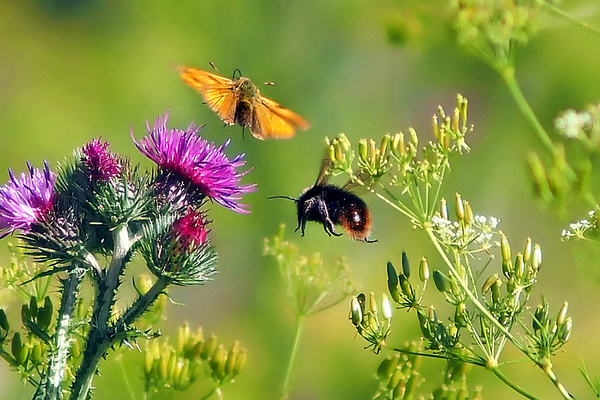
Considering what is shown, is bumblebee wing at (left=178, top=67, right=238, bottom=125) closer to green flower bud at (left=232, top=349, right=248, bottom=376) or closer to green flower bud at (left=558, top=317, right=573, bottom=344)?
green flower bud at (left=232, top=349, right=248, bottom=376)

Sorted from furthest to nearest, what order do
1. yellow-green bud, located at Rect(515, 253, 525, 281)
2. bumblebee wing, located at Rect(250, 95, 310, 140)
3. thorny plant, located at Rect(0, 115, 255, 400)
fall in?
bumblebee wing, located at Rect(250, 95, 310, 140)
thorny plant, located at Rect(0, 115, 255, 400)
yellow-green bud, located at Rect(515, 253, 525, 281)

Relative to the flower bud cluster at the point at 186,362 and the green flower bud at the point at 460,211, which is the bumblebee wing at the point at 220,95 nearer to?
the flower bud cluster at the point at 186,362

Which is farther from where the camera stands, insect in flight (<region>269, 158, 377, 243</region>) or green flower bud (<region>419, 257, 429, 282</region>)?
insect in flight (<region>269, 158, 377, 243</region>)

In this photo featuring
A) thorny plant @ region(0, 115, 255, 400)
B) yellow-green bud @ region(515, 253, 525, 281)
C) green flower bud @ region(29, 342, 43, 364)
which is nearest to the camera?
yellow-green bud @ region(515, 253, 525, 281)

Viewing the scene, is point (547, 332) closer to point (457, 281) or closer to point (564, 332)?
point (564, 332)

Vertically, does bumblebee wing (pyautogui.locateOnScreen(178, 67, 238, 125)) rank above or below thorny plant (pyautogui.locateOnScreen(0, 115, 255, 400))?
above

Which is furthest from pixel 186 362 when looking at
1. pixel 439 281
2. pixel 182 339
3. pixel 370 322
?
pixel 439 281

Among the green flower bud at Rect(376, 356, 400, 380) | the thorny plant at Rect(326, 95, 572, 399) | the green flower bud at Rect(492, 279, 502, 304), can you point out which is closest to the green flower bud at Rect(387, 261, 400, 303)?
the thorny plant at Rect(326, 95, 572, 399)

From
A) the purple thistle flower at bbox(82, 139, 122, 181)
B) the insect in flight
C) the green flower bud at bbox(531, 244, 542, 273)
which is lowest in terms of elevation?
the green flower bud at bbox(531, 244, 542, 273)
